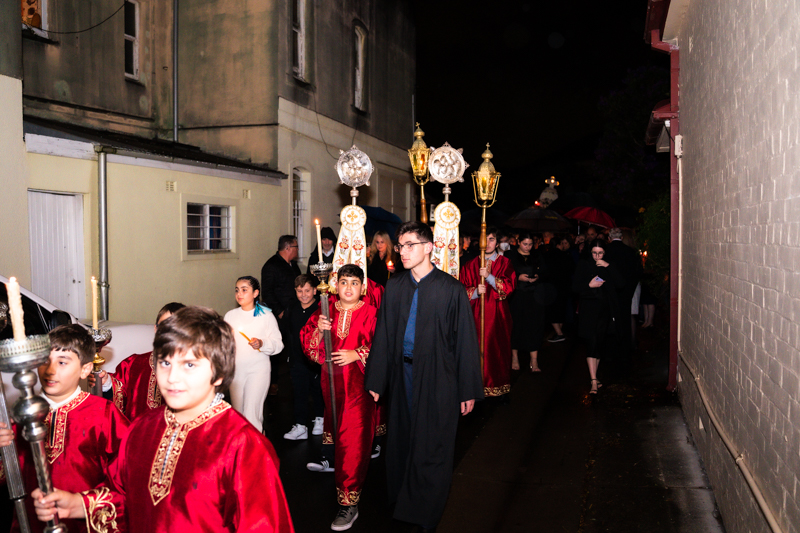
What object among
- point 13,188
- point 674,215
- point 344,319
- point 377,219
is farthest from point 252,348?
point 377,219

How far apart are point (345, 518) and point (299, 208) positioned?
11.4 metres

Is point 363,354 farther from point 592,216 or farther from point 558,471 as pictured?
point 592,216

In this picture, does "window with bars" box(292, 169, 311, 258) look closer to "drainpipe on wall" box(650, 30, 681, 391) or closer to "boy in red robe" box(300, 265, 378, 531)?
"drainpipe on wall" box(650, 30, 681, 391)

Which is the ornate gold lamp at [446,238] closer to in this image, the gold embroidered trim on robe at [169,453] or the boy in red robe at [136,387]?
the boy in red robe at [136,387]

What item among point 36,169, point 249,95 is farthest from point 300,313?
point 249,95

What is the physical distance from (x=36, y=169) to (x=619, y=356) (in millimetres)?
9156

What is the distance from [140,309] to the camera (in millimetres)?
10328

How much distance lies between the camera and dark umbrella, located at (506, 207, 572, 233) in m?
14.5

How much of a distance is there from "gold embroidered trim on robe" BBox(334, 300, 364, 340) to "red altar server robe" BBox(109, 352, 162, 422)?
1.51 meters

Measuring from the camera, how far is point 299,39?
15.6 metres

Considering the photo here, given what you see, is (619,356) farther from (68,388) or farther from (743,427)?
(68,388)

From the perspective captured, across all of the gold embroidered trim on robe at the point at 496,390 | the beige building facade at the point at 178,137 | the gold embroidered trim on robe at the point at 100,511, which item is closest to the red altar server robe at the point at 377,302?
the gold embroidered trim on robe at the point at 496,390

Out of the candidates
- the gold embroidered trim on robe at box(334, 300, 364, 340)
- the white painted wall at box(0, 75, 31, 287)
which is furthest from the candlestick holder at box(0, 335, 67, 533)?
the white painted wall at box(0, 75, 31, 287)

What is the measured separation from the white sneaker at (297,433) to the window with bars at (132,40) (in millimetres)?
9869
